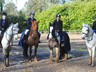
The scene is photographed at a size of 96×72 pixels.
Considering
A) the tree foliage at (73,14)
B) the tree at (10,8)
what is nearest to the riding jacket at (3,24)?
the tree foliage at (73,14)

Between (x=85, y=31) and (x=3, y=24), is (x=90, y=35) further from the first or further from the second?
(x=3, y=24)

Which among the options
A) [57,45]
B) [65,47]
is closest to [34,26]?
[57,45]

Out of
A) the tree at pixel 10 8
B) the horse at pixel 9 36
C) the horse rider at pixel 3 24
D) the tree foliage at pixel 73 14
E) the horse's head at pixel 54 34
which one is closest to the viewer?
the horse at pixel 9 36

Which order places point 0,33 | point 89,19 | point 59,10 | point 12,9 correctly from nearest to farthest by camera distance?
1. point 0,33
2. point 89,19
3. point 59,10
4. point 12,9

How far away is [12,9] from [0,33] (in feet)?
328

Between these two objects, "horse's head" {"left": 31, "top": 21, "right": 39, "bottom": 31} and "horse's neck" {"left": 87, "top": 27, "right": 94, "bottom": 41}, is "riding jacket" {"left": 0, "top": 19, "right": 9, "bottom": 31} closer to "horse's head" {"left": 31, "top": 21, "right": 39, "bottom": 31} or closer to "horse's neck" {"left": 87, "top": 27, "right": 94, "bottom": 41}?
"horse's head" {"left": 31, "top": 21, "right": 39, "bottom": 31}

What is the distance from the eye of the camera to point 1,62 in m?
13.6

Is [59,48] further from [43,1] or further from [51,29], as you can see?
[43,1]

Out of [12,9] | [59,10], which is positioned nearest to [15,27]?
[59,10]

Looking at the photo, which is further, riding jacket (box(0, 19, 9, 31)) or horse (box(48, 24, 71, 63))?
riding jacket (box(0, 19, 9, 31))

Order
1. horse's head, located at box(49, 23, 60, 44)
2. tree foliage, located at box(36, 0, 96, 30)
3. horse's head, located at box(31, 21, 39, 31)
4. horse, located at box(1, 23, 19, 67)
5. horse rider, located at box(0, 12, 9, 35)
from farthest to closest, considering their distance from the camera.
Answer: tree foliage, located at box(36, 0, 96, 30) < horse's head, located at box(31, 21, 39, 31) < horse rider, located at box(0, 12, 9, 35) < horse's head, located at box(49, 23, 60, 44) < horse, located at box(1, 23, 19, 67)

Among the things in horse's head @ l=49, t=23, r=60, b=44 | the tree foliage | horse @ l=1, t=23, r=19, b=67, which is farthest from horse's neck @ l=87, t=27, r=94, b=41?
the tree foliage

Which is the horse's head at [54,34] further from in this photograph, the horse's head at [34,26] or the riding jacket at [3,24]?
the riding jacket at [3,24]

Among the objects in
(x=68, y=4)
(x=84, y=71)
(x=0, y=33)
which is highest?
(x=68, y=4)
